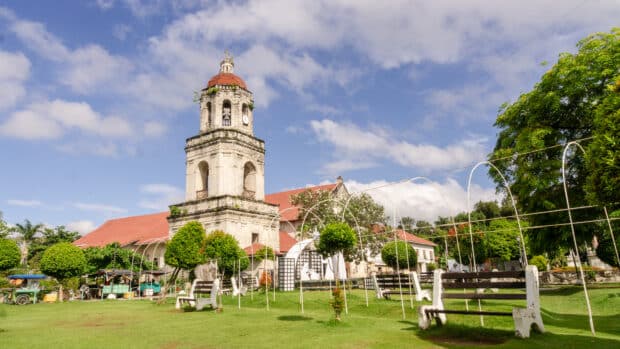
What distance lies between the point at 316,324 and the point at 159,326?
3938mm

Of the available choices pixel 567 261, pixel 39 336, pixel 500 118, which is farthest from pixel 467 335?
pixel 567 261

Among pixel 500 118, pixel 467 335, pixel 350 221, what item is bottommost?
pixel 467 335

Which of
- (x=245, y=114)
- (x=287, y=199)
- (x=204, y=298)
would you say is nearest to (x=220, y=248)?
(x=204, y=298)

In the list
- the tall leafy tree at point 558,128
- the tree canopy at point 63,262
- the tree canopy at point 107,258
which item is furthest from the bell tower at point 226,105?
the tall leafy tree at point 558,128

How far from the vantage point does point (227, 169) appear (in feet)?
112

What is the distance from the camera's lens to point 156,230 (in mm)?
46562

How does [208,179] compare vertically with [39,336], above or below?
above

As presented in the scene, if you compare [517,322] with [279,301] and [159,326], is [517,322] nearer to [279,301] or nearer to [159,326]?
[159,326]

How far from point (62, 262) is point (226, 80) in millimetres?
18919

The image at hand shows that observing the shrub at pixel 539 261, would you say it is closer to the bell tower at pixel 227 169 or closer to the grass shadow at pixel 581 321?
the bell tower at pixel 227 169

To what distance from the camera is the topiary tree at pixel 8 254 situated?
2336cm

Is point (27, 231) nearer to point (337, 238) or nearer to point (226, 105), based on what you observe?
point (226, 105)

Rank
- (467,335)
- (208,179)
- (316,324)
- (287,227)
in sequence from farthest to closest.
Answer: (287,227)
(208,179)
(316,324)
(467,335)

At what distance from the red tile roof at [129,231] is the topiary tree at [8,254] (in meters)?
18.7
